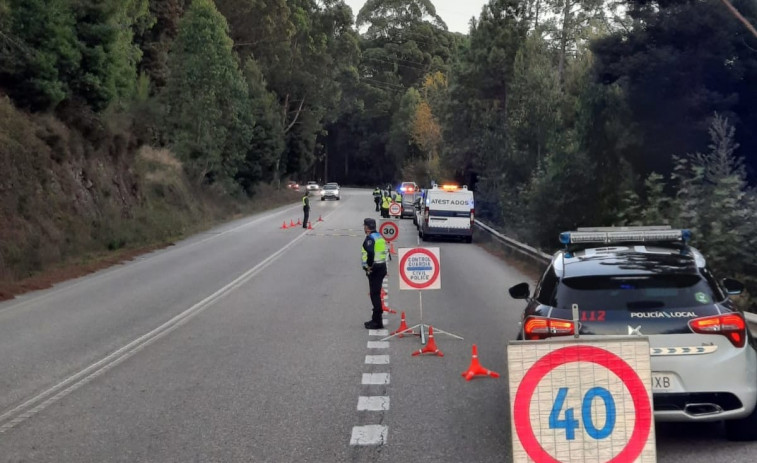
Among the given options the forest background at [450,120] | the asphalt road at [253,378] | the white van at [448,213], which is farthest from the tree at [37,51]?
the white van at [448,213]

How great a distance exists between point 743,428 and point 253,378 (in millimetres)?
5245

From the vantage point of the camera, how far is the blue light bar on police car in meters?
8.24

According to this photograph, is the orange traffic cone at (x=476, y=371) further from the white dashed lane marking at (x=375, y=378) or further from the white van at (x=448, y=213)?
the white van at (x=448, y=213)

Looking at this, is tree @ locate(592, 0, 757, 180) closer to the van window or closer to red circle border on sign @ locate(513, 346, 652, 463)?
the van window

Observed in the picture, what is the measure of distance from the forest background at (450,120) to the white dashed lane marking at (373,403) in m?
8.08

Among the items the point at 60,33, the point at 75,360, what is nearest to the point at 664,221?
the point at 75,360

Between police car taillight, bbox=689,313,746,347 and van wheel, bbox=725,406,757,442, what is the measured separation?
0.62 meters

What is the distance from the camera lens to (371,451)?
24.1ft

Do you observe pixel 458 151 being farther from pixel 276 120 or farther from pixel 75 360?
pixel 75 360

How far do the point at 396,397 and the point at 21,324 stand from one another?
27.4 feet

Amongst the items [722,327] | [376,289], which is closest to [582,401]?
[722,327]

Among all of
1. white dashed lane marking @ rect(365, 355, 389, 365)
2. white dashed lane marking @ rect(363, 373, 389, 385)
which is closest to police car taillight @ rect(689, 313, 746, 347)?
white dashed lane marking @ rect(363, 373, 389, 385)

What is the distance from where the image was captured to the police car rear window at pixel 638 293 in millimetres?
7301

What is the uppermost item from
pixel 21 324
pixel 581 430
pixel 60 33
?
pixel 60 33
